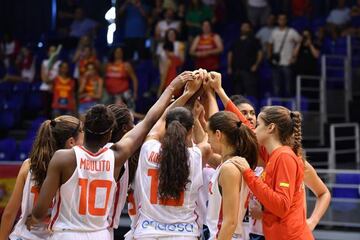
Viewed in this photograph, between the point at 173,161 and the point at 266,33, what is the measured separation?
1005 cm

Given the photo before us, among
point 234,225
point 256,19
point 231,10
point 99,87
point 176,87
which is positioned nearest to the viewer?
point 234,225

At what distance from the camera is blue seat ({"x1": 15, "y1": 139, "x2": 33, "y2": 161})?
13.4 metres

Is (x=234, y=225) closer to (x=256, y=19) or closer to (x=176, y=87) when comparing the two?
(x=176, y=87)

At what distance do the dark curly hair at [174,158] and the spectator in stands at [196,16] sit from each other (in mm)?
10285

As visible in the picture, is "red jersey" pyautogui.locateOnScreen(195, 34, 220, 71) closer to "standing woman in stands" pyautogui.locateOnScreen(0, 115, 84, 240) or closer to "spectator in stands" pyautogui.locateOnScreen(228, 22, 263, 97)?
"spectator in stands" pyautogui.locateOnScreen(228, 22, 263, 97)

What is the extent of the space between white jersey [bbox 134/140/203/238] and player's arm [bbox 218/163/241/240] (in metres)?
0.33

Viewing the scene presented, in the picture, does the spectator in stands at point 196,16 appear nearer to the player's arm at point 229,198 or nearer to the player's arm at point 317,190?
the player's arm at point 317,190

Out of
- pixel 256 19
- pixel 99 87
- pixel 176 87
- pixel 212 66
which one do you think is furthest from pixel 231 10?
pixel 176 87

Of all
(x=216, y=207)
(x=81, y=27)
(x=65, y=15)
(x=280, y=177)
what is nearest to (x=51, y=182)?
(x=216, y=207)

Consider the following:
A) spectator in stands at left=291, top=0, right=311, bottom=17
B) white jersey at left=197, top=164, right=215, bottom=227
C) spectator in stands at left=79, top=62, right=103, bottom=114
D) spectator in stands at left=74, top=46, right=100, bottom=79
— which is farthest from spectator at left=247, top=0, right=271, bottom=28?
white jersey at left=197, top=164, right=215, bottom=227

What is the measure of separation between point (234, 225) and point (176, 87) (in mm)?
1099

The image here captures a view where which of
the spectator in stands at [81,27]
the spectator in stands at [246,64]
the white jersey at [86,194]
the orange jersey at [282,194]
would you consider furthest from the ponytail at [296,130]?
the spectator in stands at [81,27]

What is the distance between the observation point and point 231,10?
58.3 feet

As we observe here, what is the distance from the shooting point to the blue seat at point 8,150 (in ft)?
44.9
